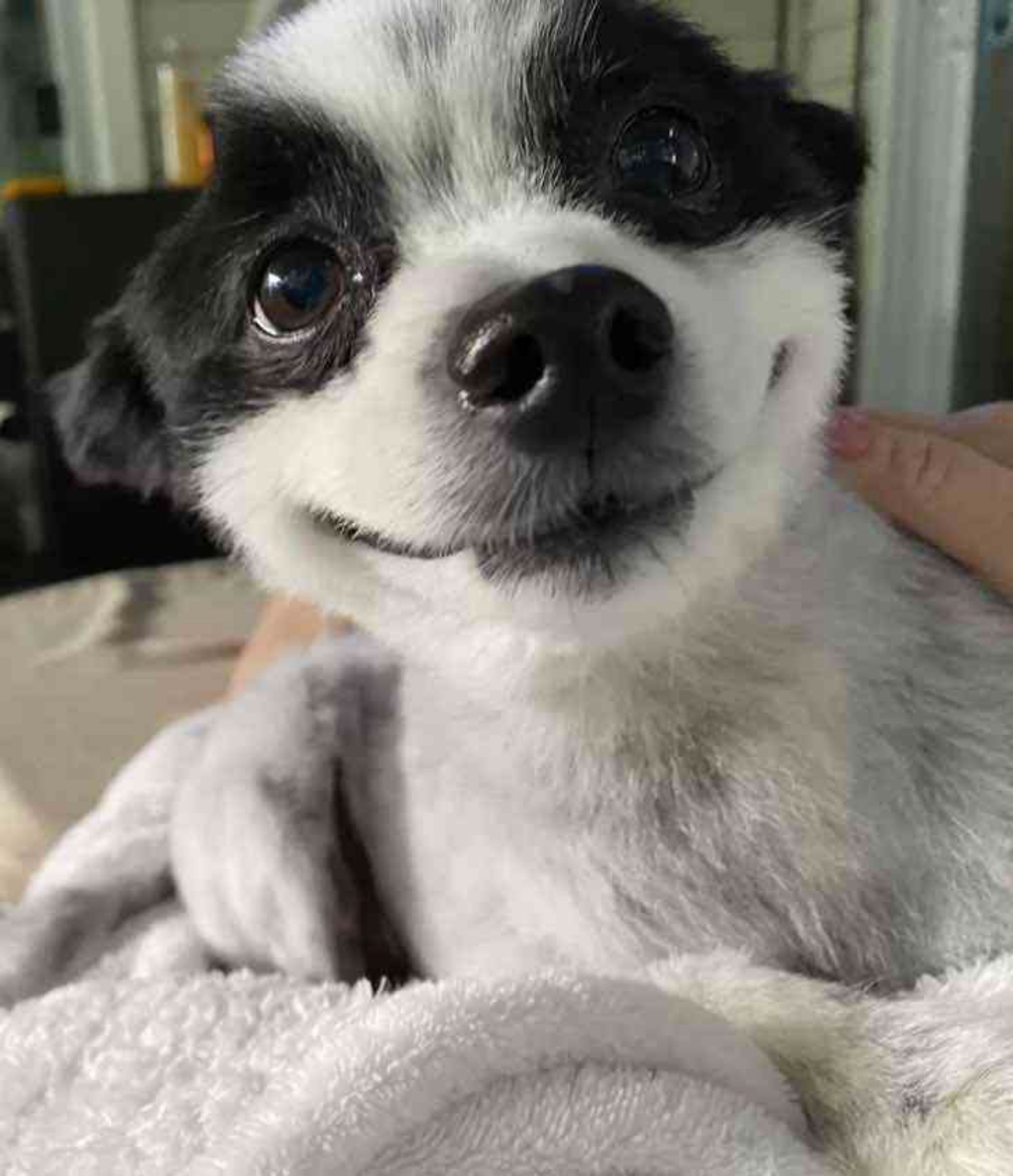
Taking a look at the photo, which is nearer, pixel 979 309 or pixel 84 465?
pixel 979 309

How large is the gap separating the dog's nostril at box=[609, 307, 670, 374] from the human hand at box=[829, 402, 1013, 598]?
23 cm

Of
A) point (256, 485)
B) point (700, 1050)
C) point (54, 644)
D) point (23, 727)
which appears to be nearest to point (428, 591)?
point (256, 485)

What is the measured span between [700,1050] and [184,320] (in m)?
0.44

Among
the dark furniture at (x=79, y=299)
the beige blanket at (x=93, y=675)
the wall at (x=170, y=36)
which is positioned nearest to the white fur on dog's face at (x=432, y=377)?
the beige blanket at (x=93, y=675)

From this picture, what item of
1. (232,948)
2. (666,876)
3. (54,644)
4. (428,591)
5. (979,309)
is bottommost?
(54,644)

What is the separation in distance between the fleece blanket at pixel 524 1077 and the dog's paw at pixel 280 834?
0.34 feet

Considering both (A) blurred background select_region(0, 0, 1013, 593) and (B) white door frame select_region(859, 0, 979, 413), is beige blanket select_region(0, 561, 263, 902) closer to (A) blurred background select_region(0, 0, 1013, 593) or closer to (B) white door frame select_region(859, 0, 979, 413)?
(A) blurred background select_region(0, 0, 1013, 593)

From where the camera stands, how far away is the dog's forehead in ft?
2.01

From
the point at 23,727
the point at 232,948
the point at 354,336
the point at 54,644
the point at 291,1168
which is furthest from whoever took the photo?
the point at 54,644

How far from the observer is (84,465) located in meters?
0.84

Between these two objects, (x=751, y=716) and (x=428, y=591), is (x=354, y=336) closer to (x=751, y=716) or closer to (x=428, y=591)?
(x=428, y=591)

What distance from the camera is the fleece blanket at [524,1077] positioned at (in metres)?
0.46

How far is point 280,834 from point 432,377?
0.39 m

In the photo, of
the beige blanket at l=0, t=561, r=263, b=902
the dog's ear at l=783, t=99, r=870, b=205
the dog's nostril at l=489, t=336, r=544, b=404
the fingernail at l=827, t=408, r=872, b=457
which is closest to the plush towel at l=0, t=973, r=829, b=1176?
the dog's nostril at l=489, t=336, r=544, b=404
